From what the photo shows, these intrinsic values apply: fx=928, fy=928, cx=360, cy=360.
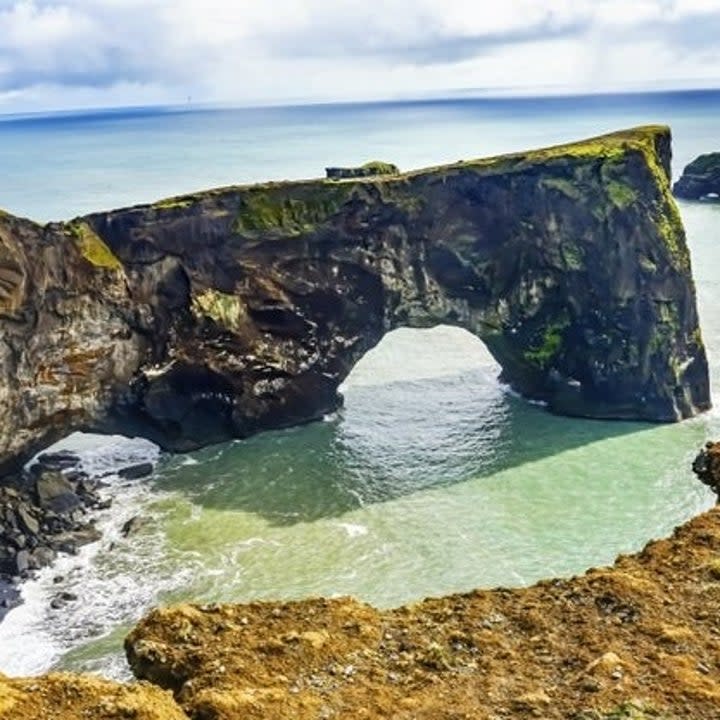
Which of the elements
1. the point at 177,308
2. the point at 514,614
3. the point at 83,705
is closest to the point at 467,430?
the point at 177,308

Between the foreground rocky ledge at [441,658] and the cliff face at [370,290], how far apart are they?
124 feet

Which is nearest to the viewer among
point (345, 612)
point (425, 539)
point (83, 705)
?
point (83, 705)

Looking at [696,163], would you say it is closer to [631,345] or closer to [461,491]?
[631,345]

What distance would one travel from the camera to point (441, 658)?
1850cm

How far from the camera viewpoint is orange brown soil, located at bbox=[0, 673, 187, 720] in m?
16.1

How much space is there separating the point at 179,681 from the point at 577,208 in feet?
158

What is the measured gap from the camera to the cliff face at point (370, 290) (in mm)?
56562

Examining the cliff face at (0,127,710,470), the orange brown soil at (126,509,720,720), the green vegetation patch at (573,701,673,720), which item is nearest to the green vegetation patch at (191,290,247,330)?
the cliff face at (0,127,710,470)

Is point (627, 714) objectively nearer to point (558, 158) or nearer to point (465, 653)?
point (465, 653)

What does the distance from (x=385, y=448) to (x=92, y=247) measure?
21266 mm

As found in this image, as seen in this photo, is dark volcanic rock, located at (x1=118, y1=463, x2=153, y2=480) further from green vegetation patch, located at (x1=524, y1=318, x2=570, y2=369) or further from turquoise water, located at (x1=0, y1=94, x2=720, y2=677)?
green vegetation patch, located at (x1=524, y1=318, x2=570, y2=369)

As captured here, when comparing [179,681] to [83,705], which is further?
[179,681]

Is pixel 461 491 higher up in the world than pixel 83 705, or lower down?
lower down

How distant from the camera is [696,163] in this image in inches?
6137
